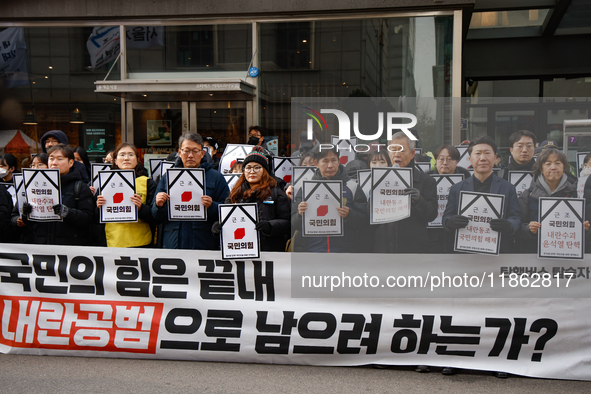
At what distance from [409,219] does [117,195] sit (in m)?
2.82

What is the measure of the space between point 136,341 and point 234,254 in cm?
119

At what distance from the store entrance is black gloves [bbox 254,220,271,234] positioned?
705 cm

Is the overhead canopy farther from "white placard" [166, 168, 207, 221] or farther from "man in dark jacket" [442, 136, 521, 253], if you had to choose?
"man in dark jacket" [442, 136, 521, 253]

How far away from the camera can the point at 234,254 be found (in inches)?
185

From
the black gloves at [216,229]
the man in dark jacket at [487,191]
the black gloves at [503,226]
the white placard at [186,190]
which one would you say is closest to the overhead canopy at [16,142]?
the white placard at [186,190]

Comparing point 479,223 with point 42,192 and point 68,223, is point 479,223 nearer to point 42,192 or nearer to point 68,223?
point 68,223

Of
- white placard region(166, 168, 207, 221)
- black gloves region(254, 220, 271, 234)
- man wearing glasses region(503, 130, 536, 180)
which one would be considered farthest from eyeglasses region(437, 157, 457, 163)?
white placard region(166, 168, 207, 221)

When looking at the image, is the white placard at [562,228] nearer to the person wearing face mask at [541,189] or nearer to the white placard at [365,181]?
the person wearing face mask at [541,189]

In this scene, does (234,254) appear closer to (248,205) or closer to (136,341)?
(248,205)

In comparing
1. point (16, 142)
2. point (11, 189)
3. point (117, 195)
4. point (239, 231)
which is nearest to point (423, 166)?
point (239, 231)

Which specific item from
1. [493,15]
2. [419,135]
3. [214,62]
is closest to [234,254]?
[419,135]

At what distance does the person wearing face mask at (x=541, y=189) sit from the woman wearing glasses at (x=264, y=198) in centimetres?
208

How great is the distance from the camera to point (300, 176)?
4.88m

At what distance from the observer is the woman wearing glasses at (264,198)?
4.97m
